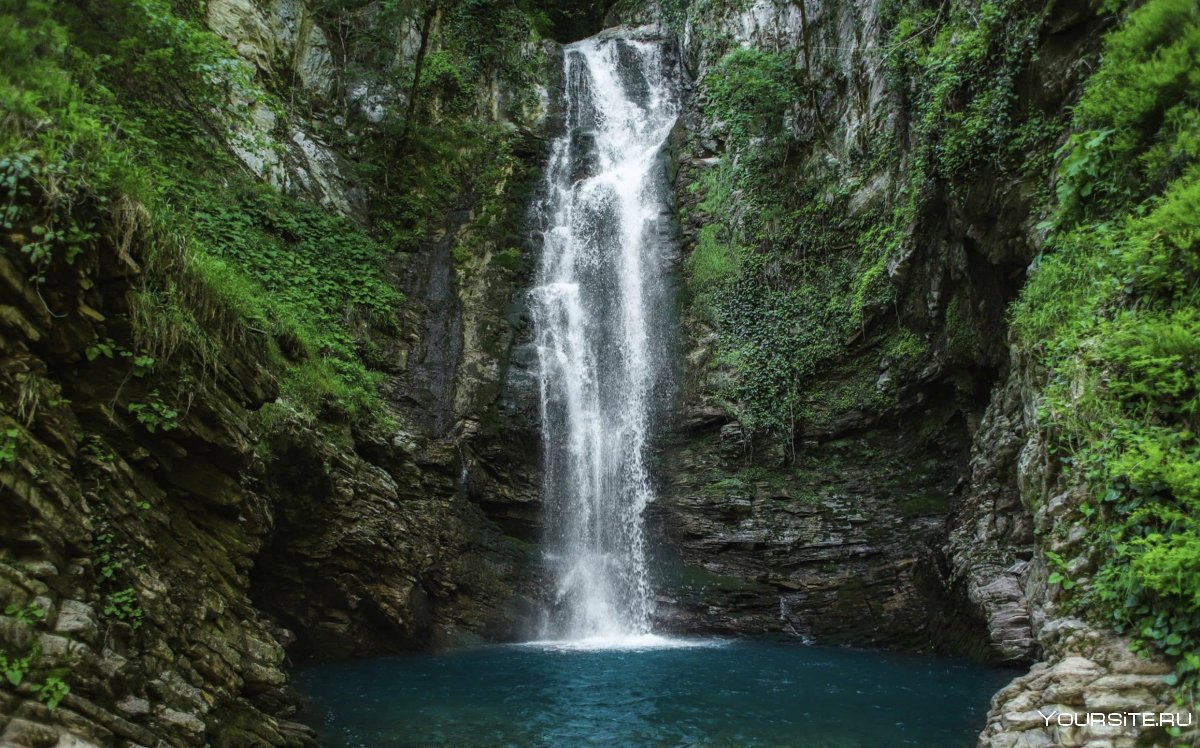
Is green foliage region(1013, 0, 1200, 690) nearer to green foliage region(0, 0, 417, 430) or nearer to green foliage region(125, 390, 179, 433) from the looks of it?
green foliage region(125, 390, 179, 433)

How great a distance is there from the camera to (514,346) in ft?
56.9

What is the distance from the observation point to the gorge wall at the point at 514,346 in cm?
507

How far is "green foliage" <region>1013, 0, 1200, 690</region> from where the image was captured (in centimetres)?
475

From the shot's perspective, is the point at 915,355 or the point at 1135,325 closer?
the point at 1135,325

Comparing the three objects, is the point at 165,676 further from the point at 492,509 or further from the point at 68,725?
the point at 492,509

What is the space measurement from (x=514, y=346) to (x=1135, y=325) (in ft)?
43.5

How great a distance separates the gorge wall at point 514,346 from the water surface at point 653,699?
3.50 ft

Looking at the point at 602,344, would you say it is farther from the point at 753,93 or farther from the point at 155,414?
the point at 155,414

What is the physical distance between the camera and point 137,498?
5.84m

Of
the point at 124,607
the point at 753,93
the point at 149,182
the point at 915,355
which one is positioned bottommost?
the point at 124,607

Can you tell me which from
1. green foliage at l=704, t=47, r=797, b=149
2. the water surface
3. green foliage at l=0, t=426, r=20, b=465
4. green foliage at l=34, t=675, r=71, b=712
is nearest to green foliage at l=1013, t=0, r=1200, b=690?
the water surface

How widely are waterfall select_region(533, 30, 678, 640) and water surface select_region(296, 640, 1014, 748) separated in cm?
281

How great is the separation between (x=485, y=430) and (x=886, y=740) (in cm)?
1033

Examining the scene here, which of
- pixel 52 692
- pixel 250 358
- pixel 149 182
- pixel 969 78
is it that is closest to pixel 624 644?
pixel 250 358
